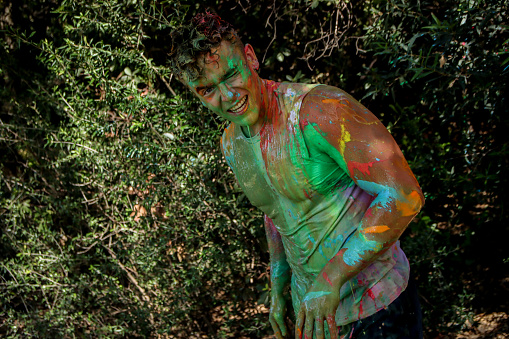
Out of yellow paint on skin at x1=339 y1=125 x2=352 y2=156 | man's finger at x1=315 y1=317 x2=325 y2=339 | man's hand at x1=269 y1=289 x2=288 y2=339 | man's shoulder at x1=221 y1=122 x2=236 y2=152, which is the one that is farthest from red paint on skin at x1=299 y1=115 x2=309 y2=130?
man's hand at x1=269 y1=289 x2=288 y2=339

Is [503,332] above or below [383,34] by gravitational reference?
below

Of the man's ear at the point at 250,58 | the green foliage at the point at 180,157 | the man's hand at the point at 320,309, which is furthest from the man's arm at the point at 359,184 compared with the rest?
the green foliage at the point at 180,157

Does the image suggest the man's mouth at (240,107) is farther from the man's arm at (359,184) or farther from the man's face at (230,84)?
the man's arm at (359,184)

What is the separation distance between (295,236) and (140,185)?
2.13 m

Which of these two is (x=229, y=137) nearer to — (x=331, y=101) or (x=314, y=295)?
(x=331, y=101)

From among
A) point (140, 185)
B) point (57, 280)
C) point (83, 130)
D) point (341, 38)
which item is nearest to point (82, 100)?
point (83, 130)

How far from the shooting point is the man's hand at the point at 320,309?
1421 mm

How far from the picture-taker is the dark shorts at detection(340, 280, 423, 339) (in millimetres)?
1615

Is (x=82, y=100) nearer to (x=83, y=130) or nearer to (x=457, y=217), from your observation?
(x=83, y=130)

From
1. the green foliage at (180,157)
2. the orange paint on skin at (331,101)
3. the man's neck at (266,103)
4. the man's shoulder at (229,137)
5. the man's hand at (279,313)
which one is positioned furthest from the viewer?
the green foliage at (180,157)

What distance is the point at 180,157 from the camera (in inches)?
137

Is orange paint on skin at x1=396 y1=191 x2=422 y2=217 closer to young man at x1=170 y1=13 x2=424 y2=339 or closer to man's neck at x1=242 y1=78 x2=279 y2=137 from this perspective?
young man at x1=170 y1=13 x2=424 y2=339

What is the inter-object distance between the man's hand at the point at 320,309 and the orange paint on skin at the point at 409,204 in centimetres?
29

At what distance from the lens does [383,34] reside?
320 cm
